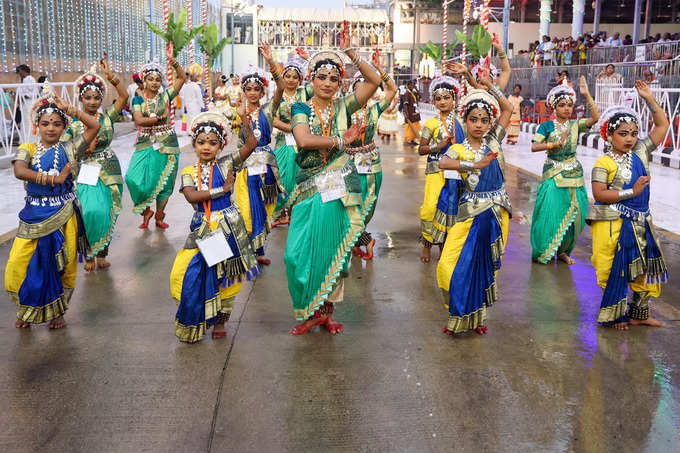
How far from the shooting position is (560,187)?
6.51 m

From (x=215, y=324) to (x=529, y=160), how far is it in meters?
11.3

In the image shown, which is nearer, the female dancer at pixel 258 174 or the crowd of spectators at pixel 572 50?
the female dancer at pixel 258 174

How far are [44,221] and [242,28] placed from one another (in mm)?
49778

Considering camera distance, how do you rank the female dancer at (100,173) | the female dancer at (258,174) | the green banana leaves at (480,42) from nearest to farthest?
the female dancer at (100,173), the female dancer at (258,174), the green banana leaves at (480,42)

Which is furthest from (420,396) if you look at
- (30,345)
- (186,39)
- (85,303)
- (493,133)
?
(186,39)

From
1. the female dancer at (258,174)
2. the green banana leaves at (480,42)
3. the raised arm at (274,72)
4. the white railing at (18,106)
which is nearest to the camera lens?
Answer: the raised arm at (274,72)

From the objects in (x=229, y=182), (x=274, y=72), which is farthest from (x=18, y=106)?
(x=229, y=182)

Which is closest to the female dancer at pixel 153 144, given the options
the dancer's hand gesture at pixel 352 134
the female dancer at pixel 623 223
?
the dancer's hand gesture at pixel 352 134

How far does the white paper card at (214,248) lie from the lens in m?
4.31

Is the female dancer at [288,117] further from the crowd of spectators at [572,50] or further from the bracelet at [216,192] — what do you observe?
the crowd of spectators at [572,50]

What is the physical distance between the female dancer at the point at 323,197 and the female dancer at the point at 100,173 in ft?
7.97

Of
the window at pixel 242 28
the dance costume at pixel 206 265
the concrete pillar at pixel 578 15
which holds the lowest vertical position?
the dance costume at pixel 206 265

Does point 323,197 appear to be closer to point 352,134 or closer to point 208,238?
point 352,134

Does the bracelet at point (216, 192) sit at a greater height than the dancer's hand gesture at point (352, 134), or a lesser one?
lesser
